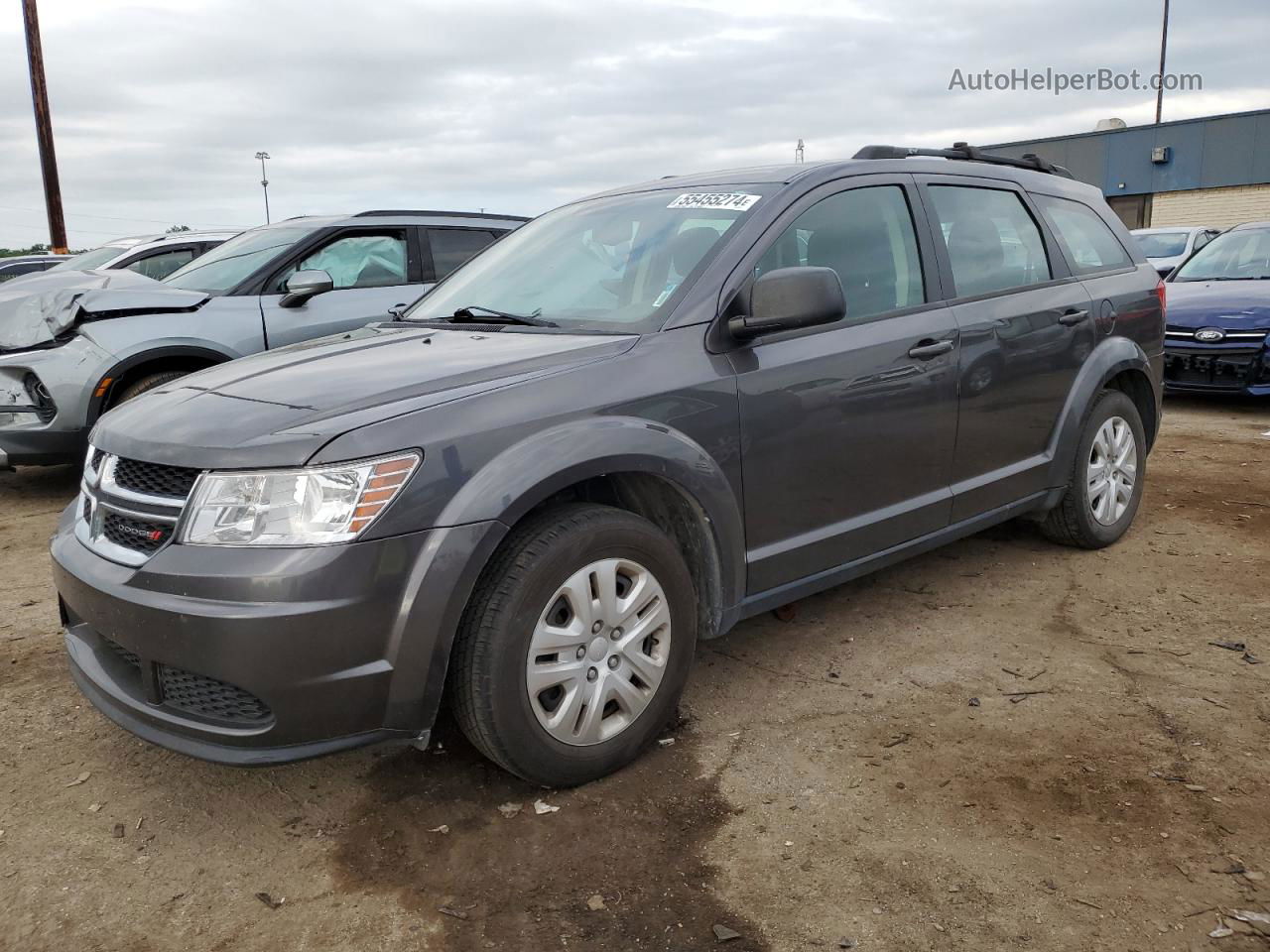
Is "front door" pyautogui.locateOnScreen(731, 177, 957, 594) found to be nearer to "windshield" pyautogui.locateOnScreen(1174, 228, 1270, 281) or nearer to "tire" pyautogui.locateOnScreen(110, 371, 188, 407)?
"tire" pyautogui.locateOnScreen(110, 371, 188, 407)

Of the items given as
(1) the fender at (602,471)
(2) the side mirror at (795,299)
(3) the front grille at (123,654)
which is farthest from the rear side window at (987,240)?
(3) the front grille at (123,654)

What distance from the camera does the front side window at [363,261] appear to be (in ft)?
22.3

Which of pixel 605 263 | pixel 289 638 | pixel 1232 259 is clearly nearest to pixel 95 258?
pixel 605 263

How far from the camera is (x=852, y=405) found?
11.2 ft

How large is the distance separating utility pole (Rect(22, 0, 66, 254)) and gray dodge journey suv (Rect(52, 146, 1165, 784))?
15.5 m

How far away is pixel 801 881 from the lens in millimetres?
2424

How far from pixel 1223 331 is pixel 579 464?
7.46 metres

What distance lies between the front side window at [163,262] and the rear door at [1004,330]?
8092 mm

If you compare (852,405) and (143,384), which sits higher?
(852,405)

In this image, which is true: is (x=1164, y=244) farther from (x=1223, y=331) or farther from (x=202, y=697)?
(x=202, y=697)

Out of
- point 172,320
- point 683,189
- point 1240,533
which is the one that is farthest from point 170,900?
point 1240,533

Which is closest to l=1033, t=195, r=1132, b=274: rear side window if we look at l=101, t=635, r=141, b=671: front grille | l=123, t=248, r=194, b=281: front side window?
l=101, t=635, r=141, b=671: front grille

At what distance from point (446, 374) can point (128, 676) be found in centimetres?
113

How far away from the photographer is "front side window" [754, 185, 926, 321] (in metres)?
3.48
